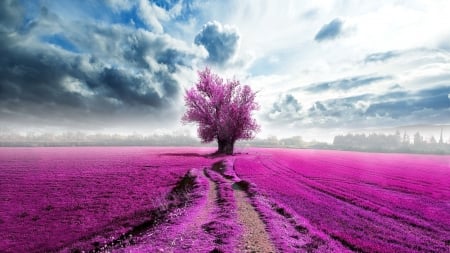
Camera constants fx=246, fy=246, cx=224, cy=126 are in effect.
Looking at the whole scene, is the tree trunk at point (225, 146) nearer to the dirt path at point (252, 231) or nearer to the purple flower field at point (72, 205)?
the purple flower field at point (72, 205)

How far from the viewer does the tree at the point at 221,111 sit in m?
62.8

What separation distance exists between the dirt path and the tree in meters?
43.8

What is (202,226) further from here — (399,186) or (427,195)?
(399,186)

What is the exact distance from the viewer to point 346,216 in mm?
16406

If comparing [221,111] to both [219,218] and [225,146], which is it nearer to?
[225,146]

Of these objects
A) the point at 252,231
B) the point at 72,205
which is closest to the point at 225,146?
the point at 72,205

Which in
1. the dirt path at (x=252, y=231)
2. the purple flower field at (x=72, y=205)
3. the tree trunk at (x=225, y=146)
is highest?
the tree trunk at (x=225, y=146)

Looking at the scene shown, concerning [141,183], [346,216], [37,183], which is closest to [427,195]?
[346,216]

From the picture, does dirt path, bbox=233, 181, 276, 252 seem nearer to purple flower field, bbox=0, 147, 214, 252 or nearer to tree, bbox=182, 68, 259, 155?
purple flower field, bbox=0, 147, 214, 252

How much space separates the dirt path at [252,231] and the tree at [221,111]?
4378cm

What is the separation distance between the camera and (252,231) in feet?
42.0

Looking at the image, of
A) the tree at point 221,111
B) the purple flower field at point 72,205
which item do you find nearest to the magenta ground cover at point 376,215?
the purple flower field at point 72,205

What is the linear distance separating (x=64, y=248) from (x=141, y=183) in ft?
51.6

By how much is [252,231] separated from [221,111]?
51957 millimetres
